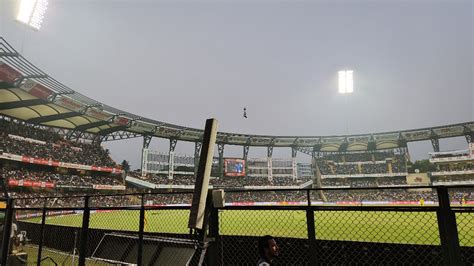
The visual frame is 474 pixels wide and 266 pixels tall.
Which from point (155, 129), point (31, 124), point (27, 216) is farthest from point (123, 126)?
point (27, 216)

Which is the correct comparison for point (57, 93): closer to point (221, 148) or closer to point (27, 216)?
point (27, 216)

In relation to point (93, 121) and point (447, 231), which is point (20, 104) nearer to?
point (93, 121)

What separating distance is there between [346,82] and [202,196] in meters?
59.6

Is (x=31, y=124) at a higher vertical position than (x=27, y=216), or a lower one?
higher

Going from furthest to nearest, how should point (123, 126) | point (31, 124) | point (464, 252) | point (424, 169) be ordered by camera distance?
point (424, 169) < point (123, 126) < point (31, 124) < point (464, 252)

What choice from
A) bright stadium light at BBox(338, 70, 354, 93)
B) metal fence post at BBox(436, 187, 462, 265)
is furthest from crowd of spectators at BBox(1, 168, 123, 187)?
bright stadium light at BBox(338, 70, 354, 93)

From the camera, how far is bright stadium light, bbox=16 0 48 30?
31.4 m

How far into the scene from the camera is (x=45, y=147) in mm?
48312

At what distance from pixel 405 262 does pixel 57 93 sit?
42.1 metres

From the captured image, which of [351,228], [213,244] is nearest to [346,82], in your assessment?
[351,228]

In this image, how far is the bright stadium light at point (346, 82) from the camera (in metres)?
58.4

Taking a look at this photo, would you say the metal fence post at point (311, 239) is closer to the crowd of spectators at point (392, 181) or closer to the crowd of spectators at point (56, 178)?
the crowd of spectators at point (56, 178)

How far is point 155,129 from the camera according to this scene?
63.8 metres

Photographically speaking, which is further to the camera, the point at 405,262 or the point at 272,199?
the point at 272,199
